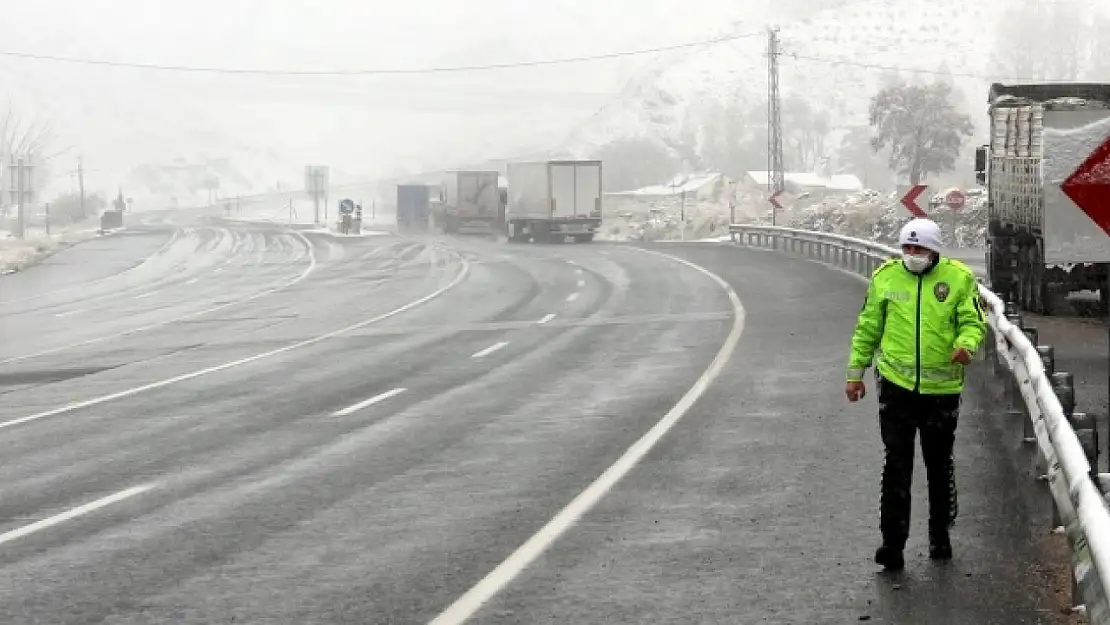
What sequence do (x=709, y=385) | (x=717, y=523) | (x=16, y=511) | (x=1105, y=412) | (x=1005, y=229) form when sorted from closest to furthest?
(x=717, y=523) < (x=16, y=511) < (x=1105, y=412) < (x=709, y=385) < (x=1005, y=229)

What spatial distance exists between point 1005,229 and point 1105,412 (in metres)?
13.5

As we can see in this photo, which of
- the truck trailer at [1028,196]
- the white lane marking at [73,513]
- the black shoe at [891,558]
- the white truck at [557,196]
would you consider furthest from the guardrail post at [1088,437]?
the white truck at [557,196]

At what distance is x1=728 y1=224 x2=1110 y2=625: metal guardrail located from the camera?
248 inches

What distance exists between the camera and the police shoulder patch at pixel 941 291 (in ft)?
28.2

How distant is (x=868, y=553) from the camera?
9086mm

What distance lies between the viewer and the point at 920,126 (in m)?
128

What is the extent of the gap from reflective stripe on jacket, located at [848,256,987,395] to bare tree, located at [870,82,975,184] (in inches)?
4675

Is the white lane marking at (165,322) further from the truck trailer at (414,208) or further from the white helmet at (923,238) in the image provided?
the truck trailer at (414,208)

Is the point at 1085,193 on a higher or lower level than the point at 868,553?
higher

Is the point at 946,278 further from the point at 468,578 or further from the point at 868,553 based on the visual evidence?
the point at 468,578

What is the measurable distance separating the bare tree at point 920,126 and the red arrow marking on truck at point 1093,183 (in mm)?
117833

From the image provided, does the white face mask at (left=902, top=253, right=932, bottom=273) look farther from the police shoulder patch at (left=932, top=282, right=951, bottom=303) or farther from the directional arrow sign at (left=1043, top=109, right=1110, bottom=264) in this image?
the directional arrow sign at (left=1043, top=109, right=1110, bottom=264)

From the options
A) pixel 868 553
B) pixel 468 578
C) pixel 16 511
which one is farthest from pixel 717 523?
pixel 16 511

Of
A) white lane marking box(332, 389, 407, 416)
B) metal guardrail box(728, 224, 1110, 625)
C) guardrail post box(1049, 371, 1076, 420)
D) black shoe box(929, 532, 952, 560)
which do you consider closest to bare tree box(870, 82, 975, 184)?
white lane marking box(332, 389, 407, 416)
